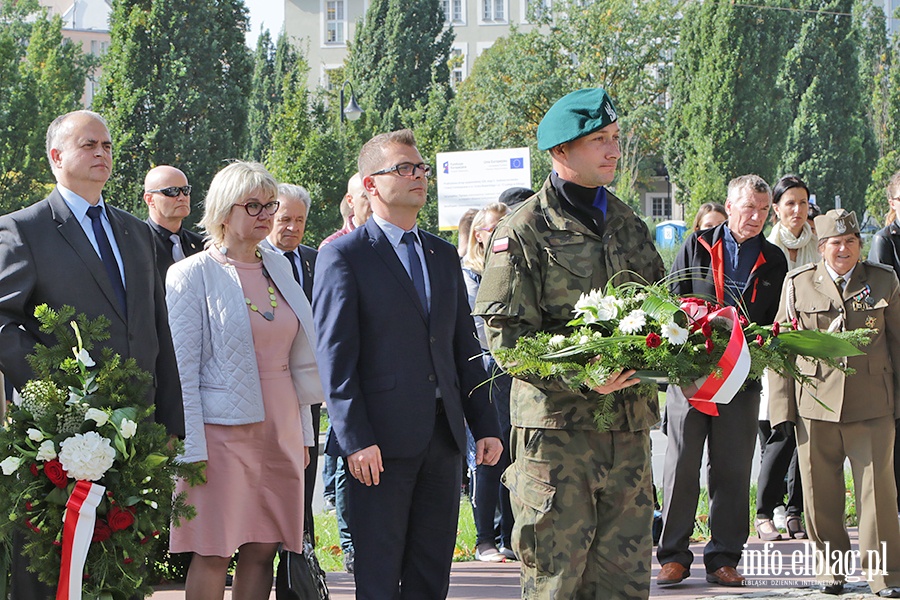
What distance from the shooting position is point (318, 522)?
9367mm

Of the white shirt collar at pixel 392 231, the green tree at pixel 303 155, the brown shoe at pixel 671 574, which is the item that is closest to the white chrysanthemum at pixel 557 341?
the white shirt collar at pixel 392 231

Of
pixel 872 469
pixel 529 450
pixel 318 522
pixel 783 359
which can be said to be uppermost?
pixel 783 359

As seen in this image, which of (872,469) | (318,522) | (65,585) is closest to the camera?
(65,585)

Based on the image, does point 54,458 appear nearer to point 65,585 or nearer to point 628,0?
point 65,585

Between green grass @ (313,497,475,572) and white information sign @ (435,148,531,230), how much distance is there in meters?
9.72

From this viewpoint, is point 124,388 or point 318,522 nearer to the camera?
point 124,388

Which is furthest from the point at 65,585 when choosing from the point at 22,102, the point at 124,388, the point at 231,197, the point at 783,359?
the point at 22,102

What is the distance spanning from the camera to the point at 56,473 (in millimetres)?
4238

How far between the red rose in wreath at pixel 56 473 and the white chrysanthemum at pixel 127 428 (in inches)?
10.2

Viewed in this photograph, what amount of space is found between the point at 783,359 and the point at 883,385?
9.49 feet

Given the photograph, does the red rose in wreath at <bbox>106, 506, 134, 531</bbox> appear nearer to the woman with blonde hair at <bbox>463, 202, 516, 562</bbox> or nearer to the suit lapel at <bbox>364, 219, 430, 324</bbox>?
the suit lapel at <bbox>364, 219, 430, 324</bbox>

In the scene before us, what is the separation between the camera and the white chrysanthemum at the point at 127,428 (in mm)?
4273

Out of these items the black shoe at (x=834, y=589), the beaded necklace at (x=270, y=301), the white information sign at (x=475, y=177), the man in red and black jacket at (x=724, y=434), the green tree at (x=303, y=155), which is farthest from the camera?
the green tree at (x=303, y=155)

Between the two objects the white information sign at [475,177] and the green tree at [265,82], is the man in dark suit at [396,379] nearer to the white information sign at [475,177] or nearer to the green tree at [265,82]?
the white information sign at [475,177]
